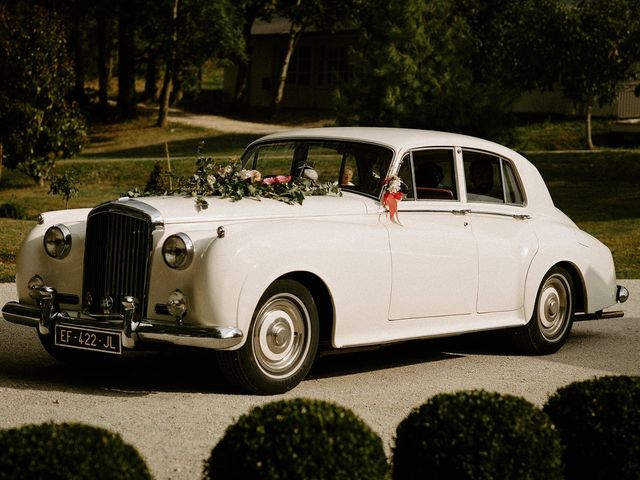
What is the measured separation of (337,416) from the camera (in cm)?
427

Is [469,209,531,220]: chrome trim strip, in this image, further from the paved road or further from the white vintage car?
the paved road

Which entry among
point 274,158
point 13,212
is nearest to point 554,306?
point 274,158

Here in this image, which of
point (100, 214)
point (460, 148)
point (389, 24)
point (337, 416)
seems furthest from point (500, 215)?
point (389, 24)

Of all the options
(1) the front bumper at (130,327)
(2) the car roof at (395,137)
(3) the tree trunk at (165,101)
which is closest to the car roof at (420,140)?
(2) the car roof at (395,137)

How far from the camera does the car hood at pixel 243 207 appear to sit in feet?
23.9

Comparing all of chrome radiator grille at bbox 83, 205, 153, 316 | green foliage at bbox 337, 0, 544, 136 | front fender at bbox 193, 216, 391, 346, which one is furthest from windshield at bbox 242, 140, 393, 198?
green foliage at bbox 337, 0, 544, 136

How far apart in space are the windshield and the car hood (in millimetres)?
296

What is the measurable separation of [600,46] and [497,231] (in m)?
22.1

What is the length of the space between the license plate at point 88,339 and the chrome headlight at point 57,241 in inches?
23.0

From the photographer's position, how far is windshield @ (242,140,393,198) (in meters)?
8.41

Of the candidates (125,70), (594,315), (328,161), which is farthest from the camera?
(125,70)

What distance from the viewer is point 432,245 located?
8.27 meters

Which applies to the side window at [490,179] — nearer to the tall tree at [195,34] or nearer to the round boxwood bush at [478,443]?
the round boxwood bush at [478,443]

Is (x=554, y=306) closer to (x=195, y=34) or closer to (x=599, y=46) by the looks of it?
(x=599, y=46)
